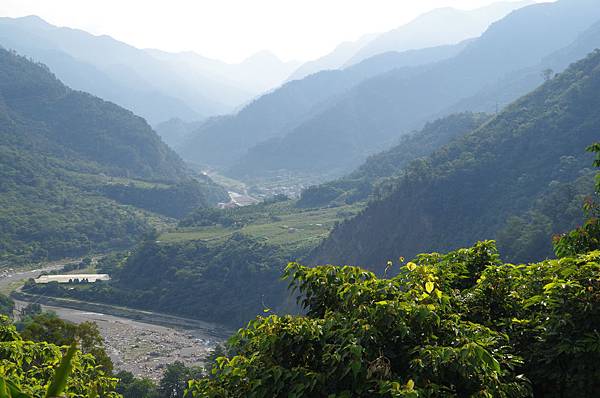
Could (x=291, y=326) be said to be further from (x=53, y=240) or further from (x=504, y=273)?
(x=53, y=240)

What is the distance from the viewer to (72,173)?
118 meters

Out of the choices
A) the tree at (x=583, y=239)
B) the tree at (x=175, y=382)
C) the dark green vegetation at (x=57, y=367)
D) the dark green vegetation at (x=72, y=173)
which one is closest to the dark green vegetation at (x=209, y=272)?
the dark green vegetation at (x=72, y=173)

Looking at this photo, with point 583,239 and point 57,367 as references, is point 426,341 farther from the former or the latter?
point 583,239

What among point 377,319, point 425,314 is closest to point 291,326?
point 377,319

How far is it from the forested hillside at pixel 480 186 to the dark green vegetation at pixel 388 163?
28831 mm

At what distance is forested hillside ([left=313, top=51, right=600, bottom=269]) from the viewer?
192 feet

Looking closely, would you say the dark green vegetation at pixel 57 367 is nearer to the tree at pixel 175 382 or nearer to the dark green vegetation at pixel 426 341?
the tree at pixel 175 382

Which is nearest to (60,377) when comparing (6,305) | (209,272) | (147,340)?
(147,340)

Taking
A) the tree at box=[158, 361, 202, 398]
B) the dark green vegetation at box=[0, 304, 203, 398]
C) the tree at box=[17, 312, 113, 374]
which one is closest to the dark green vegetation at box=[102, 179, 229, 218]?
the dark green vegetation at box=[0, 304, 203, 398]

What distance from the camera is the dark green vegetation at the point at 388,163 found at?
341 feet

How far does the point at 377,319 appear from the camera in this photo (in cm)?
471

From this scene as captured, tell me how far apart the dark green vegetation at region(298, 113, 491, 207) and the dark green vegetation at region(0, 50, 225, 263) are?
33097 mm

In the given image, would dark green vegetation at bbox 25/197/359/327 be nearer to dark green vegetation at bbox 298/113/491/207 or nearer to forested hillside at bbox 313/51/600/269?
forested hillside at bbox 313/51/600/269

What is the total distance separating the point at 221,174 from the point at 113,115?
172ft
